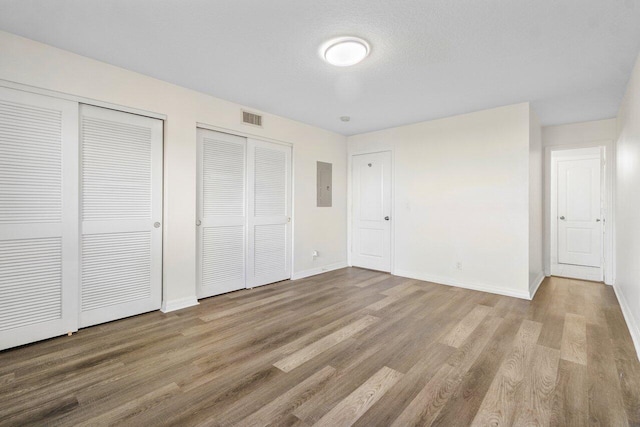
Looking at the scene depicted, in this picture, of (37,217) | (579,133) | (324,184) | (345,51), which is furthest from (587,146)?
(37,217)

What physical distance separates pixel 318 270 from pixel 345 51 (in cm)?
349

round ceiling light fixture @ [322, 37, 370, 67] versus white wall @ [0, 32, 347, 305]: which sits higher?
round ceiling light fixture @ [322, 37, 370, 67]

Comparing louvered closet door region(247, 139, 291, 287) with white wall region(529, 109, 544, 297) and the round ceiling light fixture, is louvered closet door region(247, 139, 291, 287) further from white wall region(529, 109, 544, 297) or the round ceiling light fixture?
white wall region(529, 109, 544, 297)

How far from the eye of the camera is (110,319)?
2934mm

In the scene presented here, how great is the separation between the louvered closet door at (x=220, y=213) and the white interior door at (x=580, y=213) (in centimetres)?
566

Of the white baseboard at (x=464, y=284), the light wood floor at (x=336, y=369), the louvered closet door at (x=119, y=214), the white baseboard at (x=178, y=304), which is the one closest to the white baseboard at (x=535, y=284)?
the white baseboard at (x=464, y=284)

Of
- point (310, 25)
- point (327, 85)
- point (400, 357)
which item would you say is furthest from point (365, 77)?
point (400, 357)

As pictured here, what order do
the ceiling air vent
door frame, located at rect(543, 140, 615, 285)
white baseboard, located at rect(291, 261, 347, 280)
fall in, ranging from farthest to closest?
white baseboard, located at rect(291, 261, 347, 280), door frame, located at rect(543, 140, 615, 285), the ceiling air vent

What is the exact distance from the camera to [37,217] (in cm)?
251

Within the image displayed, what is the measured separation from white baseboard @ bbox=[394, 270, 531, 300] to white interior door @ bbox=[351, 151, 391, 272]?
1.34ft

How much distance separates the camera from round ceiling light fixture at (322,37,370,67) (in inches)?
92.7

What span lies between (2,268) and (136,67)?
2064 millimetres

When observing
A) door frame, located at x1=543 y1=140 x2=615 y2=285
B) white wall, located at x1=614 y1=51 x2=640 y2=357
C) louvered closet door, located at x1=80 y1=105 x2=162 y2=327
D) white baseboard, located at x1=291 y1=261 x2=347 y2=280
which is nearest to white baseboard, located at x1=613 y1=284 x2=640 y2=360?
white wall, located at x1=614 y1=51 x2=640 y2=357

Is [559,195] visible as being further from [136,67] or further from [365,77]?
[136,67]
